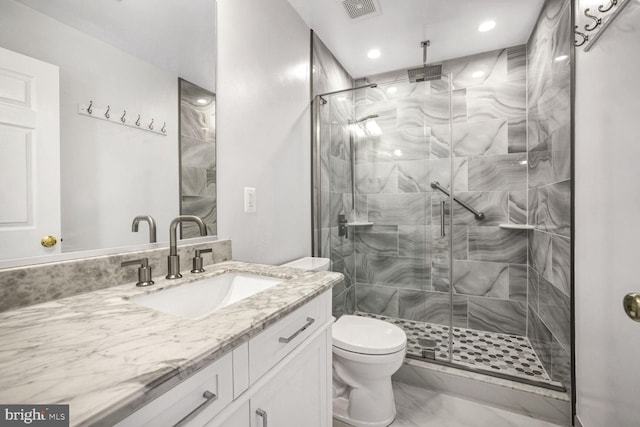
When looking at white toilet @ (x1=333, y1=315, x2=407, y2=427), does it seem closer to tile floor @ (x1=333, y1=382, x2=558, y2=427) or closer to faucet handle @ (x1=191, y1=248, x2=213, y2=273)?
tile floor @ (x1=333, y1=382, x2=558, y2=427)

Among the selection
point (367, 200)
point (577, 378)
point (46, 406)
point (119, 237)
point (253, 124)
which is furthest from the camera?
point (367, 200)

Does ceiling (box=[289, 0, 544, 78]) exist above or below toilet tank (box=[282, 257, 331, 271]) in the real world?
above

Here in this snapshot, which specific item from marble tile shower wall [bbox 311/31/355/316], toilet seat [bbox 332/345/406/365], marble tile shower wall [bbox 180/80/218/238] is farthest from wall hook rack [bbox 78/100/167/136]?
toilet seat [bbox 332/345/406/365]

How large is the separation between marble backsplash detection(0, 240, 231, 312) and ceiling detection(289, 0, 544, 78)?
72.5 inches

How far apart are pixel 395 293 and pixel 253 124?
1581 mm

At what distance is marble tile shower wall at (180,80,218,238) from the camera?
1.12m

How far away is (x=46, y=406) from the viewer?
0.33 metres

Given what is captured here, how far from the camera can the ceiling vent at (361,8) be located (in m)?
1.72

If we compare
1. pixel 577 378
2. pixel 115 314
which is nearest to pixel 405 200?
pixel 577 378

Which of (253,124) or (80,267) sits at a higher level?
(253,124)

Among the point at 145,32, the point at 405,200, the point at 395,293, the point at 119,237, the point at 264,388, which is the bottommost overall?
the point at 395,293

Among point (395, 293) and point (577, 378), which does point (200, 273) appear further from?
point (577, 378)

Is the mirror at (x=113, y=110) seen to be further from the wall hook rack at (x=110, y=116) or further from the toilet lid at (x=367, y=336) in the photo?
the toilet lid at (x=367, y=336)

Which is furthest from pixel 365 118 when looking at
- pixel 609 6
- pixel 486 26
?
pixel 609 6
